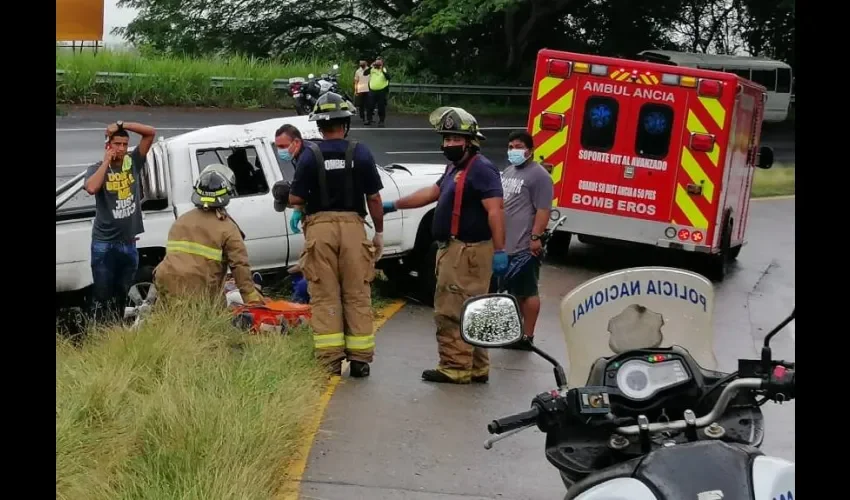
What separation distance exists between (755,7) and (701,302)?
35.1 metres

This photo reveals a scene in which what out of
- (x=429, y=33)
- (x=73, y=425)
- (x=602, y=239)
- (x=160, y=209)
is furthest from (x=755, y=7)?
(x=73, y=425)

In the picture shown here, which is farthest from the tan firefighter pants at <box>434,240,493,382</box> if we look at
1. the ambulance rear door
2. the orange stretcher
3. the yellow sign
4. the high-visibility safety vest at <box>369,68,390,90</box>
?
the high-visibility safety vest at <box>369,68,390,90</box>

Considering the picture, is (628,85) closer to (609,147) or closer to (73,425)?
(609,147)

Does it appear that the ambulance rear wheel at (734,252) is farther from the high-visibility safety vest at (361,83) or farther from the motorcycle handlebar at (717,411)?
the motorcycle handlebar at (717,411)

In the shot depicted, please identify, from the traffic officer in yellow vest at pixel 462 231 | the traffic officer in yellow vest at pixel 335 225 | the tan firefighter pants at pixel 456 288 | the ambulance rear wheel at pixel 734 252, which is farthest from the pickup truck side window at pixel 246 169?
the ambulance rear wheel at pixel 734 252

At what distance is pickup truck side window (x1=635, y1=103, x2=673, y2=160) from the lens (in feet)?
40.0

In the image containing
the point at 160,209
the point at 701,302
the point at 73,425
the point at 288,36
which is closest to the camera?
the point at 701,302

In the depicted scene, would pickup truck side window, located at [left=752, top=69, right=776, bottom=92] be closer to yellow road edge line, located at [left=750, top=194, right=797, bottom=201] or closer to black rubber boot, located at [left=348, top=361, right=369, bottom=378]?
yellow road edge line, located at [left=750, top=194, right=797, bottom=201]

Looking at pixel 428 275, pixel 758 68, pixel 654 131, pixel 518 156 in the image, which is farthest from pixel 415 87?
pixel 518 156

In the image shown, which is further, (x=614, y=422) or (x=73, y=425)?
(x=73, y=425)

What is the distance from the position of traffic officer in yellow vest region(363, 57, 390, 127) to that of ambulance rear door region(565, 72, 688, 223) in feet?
37.1

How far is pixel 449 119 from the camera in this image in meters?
7.38

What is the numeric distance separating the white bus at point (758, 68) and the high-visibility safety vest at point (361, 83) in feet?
32.3

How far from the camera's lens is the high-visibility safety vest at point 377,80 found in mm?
23328
